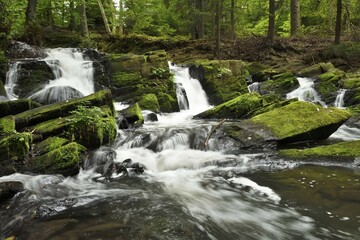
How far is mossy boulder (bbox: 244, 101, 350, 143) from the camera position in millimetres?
8844

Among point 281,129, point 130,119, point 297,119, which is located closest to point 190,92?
point 130,119

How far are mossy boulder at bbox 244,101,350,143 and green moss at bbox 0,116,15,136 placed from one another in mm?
6178

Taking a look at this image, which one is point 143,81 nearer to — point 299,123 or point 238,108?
point 238,108

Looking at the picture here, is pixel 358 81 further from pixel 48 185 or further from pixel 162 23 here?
pixel 162 23

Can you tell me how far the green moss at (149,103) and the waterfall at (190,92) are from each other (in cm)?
150

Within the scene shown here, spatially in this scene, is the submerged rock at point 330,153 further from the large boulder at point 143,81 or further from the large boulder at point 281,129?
the large boulder at point 143,81

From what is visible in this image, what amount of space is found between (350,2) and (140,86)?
1291 cm

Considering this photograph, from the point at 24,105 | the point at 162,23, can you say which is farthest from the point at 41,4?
the point at 24,105

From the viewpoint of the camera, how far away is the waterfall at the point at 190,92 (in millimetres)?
14967

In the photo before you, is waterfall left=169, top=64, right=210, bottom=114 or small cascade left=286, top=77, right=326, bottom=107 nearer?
small cascade left=286, top=77, right=326, bottom=107

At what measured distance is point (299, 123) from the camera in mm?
9086

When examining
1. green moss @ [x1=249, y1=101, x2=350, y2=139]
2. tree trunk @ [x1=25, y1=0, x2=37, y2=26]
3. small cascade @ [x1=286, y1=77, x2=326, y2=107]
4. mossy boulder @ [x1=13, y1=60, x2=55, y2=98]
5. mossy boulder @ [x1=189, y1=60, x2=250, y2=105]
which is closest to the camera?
green moss @ [x1=249, y1=101, x2=350, y2=139]

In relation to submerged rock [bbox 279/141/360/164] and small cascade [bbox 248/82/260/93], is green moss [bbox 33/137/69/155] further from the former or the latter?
small cascade [bbox 248/82/260/93]

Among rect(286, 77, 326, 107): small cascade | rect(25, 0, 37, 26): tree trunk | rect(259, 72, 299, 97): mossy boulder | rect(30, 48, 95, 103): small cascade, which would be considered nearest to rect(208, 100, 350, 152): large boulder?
rect(286, 77, 326, 107): small cascade
